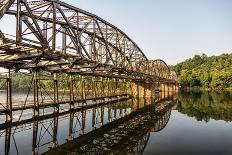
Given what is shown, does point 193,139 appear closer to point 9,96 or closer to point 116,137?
point 116,137

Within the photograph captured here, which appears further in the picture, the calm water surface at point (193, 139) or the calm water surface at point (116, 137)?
the calm water surface at point (193, 139)

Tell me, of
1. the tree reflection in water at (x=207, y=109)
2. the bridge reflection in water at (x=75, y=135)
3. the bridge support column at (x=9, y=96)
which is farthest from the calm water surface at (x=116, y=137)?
the tree reflection in water at (x=207, y=109)

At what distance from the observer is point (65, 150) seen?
16.9 meters

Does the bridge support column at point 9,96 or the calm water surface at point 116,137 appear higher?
the bridge support column at point 9,96

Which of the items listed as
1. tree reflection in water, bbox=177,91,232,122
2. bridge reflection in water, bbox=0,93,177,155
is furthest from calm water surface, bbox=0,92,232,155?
tree reflection in water, bbox=177,91,232,122

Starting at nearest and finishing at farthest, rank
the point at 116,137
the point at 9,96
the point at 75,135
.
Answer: the point at 116,137
the point at 75,135
the point at 9,96

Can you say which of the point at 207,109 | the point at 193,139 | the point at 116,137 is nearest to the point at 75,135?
the point at 116,137

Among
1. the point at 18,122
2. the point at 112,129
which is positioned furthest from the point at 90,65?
the point at 18,122

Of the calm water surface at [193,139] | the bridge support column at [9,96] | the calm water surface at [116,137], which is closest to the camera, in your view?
the calm water surface at [116,137]

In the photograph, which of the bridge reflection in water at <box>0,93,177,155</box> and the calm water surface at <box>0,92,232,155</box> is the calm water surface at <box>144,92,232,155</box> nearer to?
the calm water surface at <box>0,92,232,155</box>

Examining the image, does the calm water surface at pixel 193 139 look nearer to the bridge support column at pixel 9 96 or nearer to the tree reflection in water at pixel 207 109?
the tree reflection in water at pixel 207 109

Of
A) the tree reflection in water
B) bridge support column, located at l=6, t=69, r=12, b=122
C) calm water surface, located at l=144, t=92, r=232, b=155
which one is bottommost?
calm water surface, located at l=144, t=92, r=232, b=155

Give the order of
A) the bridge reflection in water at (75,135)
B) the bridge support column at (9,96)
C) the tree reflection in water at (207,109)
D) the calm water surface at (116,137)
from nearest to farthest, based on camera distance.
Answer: the bridge reflection in water at (75,135) → the calm water surface at (116,137) → the bridge support column at (9,96) → the tree reflection in water at (207,109)

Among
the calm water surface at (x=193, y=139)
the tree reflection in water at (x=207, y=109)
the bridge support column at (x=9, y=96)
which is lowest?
the calm water surface at (x=193, y=139)
